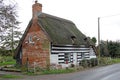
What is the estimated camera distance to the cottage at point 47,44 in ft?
97.0

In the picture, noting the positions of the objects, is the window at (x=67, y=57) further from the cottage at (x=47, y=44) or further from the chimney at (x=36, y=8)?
the chimney at (x=36, y=8)

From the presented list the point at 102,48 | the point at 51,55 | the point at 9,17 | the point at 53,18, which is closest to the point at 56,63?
the point at 51,55

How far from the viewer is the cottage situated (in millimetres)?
29562

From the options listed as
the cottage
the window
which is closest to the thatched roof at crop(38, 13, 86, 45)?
the cottage

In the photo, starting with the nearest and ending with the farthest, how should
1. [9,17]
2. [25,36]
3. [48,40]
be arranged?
1. [9,17]
2. [48,40]
3. [25,36]

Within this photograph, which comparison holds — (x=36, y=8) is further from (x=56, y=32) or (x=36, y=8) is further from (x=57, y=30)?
(x=56, y=32)

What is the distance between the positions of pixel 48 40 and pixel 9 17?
10.0 meters

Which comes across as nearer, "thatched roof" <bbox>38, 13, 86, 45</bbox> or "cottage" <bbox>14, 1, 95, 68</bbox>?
"cottage" <bbox>14, 1, 95, 68</bbox>

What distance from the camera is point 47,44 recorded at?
2944 cm

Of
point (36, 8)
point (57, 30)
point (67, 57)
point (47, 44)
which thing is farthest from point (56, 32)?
point (36, 8)

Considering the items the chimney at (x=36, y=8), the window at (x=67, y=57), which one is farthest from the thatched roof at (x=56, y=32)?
the window at (x=67, y=57)

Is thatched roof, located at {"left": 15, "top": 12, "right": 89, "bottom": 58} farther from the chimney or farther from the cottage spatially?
the chimney

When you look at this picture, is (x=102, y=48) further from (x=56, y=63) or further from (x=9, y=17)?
(x=9, y=17)

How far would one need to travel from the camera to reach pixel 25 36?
32688 mm
